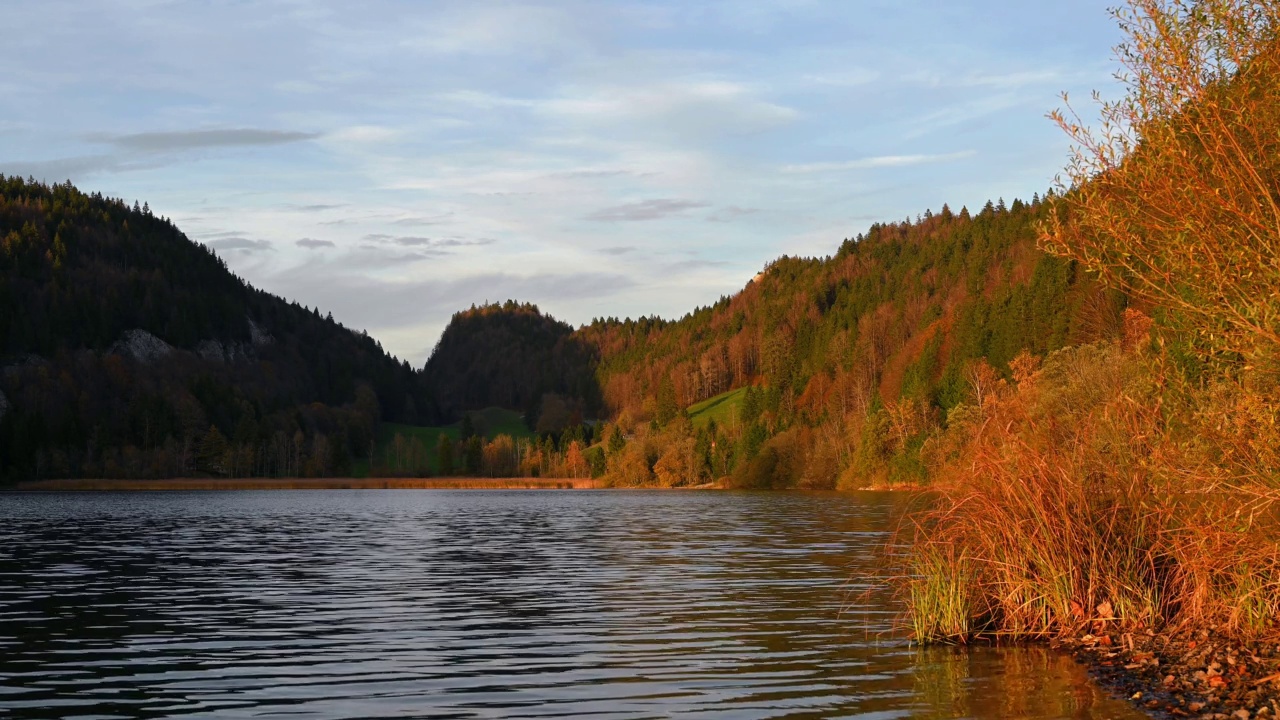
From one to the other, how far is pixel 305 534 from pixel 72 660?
4804 centimetres

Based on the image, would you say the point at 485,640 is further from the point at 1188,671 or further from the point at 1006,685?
the point at 1188,671

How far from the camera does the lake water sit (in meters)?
19.2

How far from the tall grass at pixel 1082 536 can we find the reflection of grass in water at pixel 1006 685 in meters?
1.29

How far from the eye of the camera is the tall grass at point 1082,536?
22.0m

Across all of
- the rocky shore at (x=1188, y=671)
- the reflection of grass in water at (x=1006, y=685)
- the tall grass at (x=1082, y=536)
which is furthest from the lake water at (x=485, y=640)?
the tall grass at (x=1082, y=536)

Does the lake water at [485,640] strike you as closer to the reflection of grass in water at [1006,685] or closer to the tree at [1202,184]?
the reflection of grass in water at [1006,685]

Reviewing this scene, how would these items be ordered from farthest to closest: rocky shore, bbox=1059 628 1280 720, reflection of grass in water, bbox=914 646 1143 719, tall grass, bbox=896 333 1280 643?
tall grass, bbox=896 333 1280 643, reflection of grass in water, bbox=914 646 1143 719, rocky shore, bbox=1059 628 1280 720

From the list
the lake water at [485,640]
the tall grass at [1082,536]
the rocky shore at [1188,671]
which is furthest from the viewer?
the tall grass at [1082,536]

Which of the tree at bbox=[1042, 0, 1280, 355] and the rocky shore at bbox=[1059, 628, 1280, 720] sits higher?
the tree at bbox=[1042, 0, 1280, 355]

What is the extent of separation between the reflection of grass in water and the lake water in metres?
0.07

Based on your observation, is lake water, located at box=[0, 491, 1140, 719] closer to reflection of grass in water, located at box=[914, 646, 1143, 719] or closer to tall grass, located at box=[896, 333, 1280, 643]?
reflection of grass in water, located at box=[914, 646, 1143, 719]

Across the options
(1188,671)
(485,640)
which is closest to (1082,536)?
(1188,671)

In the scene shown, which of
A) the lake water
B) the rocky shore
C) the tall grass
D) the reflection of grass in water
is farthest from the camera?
the tall grass

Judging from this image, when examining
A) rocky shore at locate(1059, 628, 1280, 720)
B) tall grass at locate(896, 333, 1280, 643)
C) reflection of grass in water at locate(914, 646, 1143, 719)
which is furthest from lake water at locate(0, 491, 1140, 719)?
tall grass at locate(896, 333, 1280, 643)
